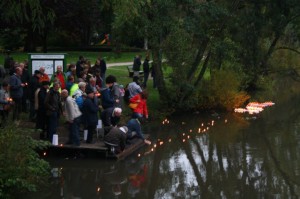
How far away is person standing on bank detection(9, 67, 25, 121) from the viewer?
17.7 meters

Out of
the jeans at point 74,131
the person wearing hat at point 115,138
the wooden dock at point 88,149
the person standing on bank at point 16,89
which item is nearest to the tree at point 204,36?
the person standing on bank at point 16,89

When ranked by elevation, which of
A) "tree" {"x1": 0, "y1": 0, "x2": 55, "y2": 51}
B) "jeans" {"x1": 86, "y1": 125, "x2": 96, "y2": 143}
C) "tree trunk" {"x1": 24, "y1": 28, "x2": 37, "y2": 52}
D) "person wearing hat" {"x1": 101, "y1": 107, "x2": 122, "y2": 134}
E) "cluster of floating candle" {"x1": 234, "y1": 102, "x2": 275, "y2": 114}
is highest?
"tree" {"x1": 0, "y1": 0, "x2": 55, "y2": 51}

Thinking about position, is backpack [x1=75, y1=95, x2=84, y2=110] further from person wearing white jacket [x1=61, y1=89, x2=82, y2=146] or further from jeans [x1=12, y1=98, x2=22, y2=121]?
jeans [x1=12, y1=98, x2=22, y2=121]

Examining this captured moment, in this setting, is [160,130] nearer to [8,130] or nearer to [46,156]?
[46,156]

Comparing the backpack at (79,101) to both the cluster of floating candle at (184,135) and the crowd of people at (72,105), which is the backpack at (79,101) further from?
the cluster of floating candle at (184,135)

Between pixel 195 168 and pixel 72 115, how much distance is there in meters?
3.62

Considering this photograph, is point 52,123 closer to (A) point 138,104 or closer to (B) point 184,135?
(A) point 138,104

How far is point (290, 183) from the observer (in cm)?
1392

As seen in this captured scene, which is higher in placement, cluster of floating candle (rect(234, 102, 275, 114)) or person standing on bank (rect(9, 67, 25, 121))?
person standing on bank (rect(9, 67, 25, 121))

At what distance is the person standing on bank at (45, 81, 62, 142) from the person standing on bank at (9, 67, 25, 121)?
243 centimetres

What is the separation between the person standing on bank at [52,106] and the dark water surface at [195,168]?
91 cm

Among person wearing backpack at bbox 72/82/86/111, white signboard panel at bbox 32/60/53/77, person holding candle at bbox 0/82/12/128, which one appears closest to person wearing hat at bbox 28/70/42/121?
person holding candle at bbox 0/82/12/128

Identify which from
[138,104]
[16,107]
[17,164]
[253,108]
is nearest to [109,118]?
[138,104]

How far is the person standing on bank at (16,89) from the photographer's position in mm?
17734
